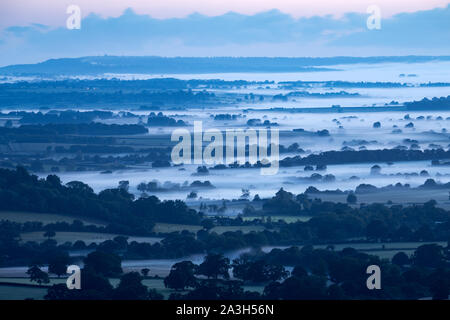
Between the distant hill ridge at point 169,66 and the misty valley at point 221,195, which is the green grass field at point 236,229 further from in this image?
the distant hill ridge at point 169,66

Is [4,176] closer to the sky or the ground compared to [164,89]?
closer to the ground

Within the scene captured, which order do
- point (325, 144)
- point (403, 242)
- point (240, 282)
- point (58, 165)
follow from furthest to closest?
point (325, 144) → point (58, 165) → point (403, 242) → point (240, 282)

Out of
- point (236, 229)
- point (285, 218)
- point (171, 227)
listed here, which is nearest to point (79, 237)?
point (171, 227)

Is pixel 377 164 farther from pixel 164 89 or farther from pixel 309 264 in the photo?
pixel 164 89

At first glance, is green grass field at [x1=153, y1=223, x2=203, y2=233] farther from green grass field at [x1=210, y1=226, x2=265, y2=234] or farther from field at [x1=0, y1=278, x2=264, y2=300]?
field at [x1=0, y1=278, x2=264, y2=300]

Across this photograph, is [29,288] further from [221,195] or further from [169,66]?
[169,66]
